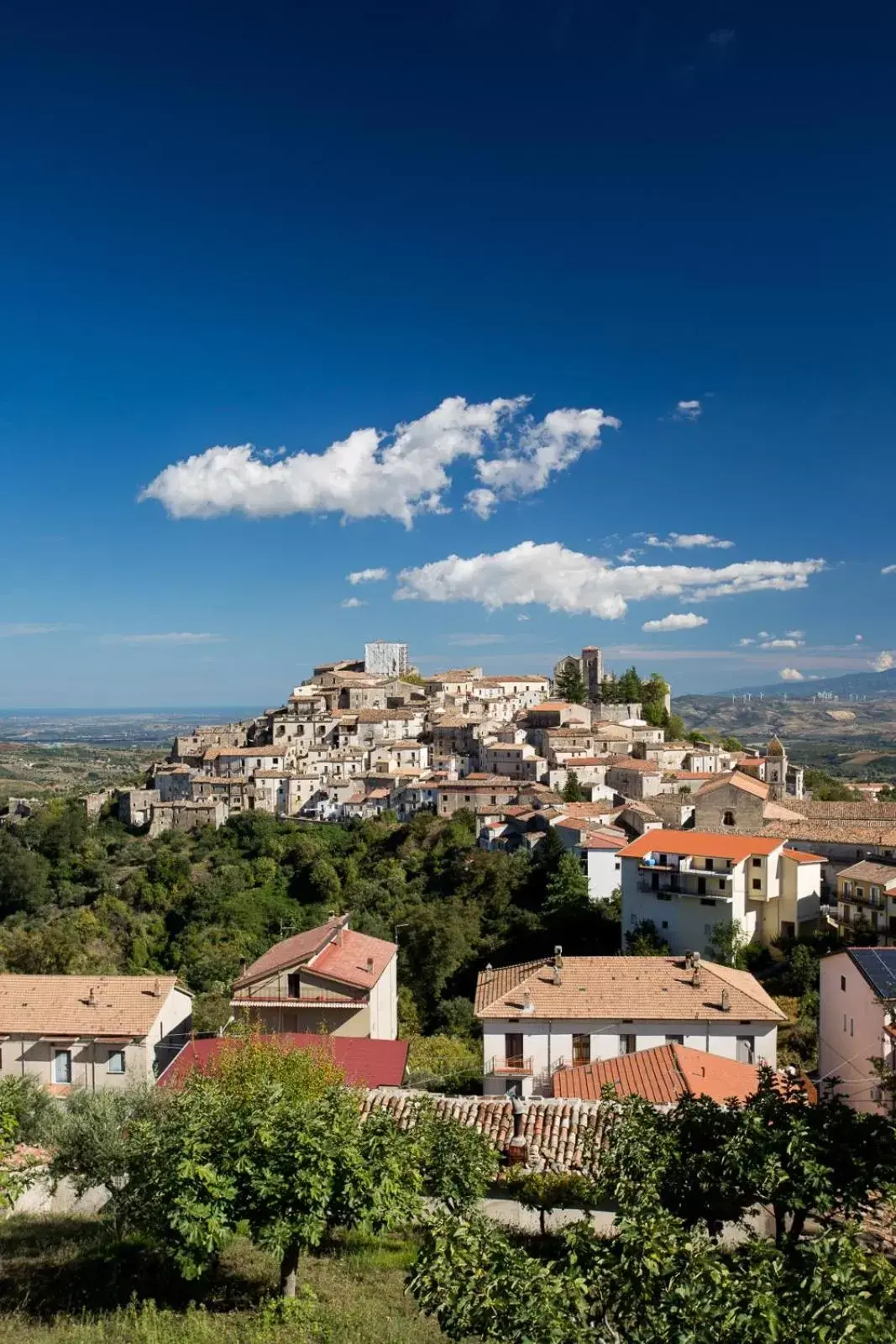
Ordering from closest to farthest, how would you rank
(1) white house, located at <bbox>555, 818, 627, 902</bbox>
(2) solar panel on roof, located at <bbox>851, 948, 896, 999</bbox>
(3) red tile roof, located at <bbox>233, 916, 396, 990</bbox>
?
1. (2) solar panel on roof, located at <bbox>851, 948, 896, 999</bbox>
2. (3) red tile roof, located at <bbox>233, 916, 396, 990</bbox>
3. (1) white house, located at <bbox>555, 818, 627, 902</bbox>

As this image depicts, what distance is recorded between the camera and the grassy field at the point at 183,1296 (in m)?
9.12

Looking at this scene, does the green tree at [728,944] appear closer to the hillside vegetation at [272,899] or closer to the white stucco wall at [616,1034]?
the hillside vegetation at [272,899]

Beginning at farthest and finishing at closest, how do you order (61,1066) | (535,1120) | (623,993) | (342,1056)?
(623,993) < (61,1066) < (342,1056) < (535,1120)

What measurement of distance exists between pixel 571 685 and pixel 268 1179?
256 ft

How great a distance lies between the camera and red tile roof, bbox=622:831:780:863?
110 ft

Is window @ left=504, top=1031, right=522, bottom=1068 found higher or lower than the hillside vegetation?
higher

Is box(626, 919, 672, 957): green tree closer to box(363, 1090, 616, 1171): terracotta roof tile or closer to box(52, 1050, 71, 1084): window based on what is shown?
box(363, 1090, 616, 1171): terracotta roof tile

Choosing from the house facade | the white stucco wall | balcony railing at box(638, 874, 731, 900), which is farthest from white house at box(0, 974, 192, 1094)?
the house facade

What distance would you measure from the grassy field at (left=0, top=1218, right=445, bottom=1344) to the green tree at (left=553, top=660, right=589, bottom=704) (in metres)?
71.7

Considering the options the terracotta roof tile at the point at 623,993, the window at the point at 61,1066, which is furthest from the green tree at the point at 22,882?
the terracotta roof tile at the point at 623,993

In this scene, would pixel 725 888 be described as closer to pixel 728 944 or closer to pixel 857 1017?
pixel 728 944

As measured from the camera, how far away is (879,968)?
1850 centimetres

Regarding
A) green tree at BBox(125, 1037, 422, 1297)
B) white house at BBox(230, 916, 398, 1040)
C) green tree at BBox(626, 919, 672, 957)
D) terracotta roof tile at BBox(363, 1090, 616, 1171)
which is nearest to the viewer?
green tree at BBox(125, 1037, 422, 1297)

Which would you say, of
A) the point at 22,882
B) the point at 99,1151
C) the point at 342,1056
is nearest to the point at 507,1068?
the point at 342,1056
